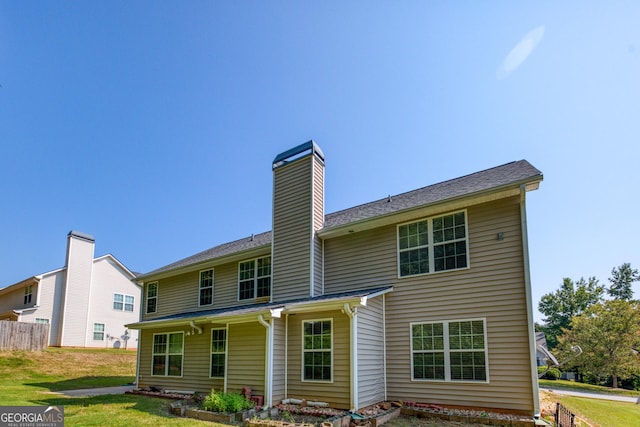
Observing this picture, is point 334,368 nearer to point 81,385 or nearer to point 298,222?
point 298,222

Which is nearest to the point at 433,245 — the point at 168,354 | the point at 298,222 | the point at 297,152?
the point at 298,222

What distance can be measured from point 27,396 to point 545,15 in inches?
656

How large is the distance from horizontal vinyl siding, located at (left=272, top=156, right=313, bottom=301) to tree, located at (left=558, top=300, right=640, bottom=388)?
2277 centimetres

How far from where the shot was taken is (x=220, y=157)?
666 inches

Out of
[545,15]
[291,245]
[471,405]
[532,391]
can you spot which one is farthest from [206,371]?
[545,15]

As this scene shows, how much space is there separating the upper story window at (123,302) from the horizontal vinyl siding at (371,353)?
2467cm

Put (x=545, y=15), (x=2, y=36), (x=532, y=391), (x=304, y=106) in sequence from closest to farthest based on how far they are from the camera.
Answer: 1. (x=2, y=36)
2. (x=532, y=391)
3. (x=545, y=15)
4. (x=304, y=106)

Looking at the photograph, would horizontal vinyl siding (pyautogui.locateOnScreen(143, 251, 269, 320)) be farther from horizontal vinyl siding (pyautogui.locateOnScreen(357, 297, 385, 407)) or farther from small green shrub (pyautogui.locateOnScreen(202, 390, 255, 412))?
horizontal vinyl siding (pyautogui.locateOnScreen(357, 297, 385, 407))

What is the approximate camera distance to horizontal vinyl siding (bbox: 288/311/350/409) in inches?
360

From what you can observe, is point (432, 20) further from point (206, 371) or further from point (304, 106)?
point (206, 371)

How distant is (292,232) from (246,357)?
3.75 m

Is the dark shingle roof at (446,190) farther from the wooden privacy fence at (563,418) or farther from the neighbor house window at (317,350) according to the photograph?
the wooden privacy fence at (563,418)

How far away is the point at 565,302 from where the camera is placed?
169 feet

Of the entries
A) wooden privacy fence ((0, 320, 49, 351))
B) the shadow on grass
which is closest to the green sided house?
the shadow on grass
